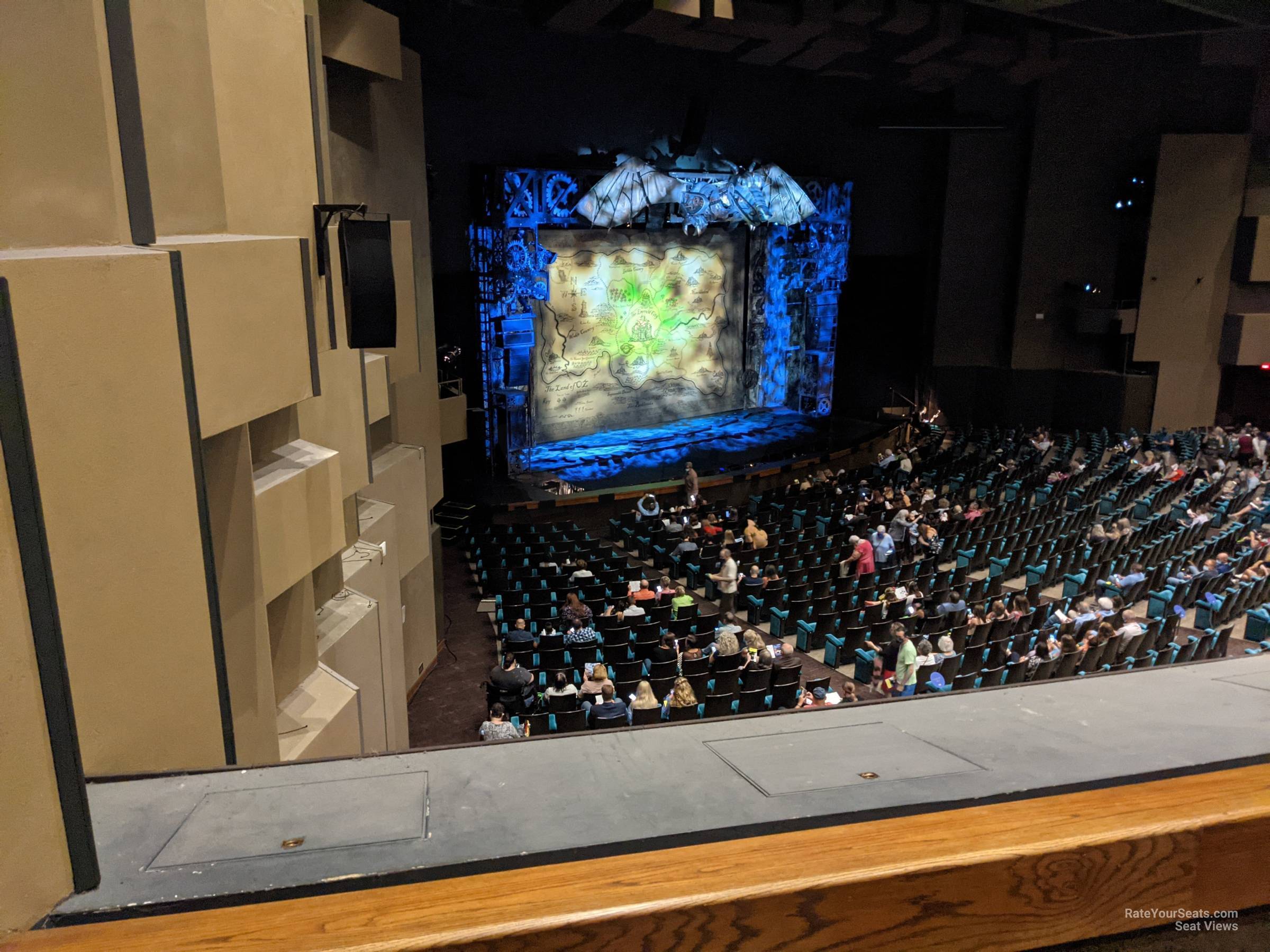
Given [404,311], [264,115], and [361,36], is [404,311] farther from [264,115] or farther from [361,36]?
[264,115]

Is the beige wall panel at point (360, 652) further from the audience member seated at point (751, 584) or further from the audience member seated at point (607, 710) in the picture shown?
the audience member seated at point (751, 584)

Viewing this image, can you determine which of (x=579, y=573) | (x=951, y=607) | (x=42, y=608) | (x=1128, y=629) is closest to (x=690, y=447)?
(x=579, y=573)

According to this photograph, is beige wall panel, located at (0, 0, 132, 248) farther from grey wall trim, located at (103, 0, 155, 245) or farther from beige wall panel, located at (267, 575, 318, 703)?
beige wall panel, located at (267, 575, 318, 703)

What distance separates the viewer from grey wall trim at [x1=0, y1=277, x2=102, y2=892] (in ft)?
4.22

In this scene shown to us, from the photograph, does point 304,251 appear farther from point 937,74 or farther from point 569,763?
point 937,74

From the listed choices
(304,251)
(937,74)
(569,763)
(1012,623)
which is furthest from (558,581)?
(937,74)

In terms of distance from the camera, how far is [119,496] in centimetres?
277

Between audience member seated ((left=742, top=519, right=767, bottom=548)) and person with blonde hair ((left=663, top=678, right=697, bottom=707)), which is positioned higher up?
person with blonde hair ((left=663, top=678, right=697, bottom=707))

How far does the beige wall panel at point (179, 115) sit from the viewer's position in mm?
3521

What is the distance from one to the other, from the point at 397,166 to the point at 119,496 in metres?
8.54

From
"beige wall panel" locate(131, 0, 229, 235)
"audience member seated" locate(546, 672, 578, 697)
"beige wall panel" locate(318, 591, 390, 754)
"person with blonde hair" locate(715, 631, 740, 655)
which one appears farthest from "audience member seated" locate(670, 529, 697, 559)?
"beige wall panel" locate(131, 0, 229, 235)

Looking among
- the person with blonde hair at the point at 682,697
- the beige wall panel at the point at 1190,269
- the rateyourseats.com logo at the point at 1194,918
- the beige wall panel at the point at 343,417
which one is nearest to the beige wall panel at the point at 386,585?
the beige wall panel at the point at 343,417

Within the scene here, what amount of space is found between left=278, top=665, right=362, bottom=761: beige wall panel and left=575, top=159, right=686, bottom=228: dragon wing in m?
14.0

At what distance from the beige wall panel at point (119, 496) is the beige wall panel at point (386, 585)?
170 inches
